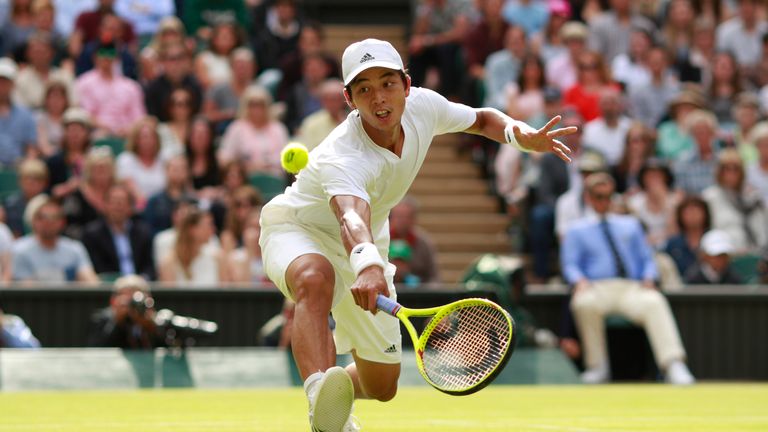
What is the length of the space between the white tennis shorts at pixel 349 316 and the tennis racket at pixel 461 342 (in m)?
0.72

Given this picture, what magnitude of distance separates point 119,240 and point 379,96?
301 inches

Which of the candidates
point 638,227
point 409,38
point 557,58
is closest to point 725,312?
point 638,227

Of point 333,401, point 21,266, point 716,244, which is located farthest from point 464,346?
point 716,244

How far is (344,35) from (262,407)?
10116 millimetres

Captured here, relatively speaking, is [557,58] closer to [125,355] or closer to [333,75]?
[333,75]

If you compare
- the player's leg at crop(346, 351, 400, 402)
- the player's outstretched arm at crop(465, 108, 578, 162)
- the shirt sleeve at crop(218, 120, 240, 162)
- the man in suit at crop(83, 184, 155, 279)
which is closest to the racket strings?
the player's outstretched arm at crop(465, 108, 578, 162)

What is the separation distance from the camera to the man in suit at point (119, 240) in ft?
42.8

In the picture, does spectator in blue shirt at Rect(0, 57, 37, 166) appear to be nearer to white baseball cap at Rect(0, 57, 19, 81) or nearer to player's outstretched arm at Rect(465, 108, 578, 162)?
white baseball cap at Rect(0, 57, 19, 81)

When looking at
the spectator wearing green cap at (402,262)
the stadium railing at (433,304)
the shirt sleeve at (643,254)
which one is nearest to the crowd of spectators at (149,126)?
the stadium railing at (433,304)

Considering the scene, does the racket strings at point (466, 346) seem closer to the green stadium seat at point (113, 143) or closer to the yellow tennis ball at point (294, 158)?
the yellow tennis ball at point (294, 158)

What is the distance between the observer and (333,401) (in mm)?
5695

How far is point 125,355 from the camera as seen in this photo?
11836 millimetres

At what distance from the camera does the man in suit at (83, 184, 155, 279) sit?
42.8ft

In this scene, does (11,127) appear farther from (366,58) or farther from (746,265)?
(366,58)
